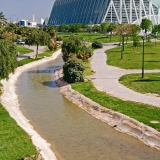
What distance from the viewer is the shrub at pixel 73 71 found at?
37375 millimetres

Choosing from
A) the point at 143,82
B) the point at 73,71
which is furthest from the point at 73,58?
the point at 143,82

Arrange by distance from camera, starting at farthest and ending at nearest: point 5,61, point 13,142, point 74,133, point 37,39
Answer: point 37,39
point 5,61
point 74,133
point 13,142

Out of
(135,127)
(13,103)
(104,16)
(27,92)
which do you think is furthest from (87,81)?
(104,16)

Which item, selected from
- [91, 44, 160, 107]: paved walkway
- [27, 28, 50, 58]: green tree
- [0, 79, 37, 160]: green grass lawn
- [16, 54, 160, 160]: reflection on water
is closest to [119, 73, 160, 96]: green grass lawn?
[91, 44, 160, 107]: paved walkway

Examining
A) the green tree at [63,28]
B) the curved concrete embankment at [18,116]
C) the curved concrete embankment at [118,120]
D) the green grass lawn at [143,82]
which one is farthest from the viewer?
the green tree at [63,28]

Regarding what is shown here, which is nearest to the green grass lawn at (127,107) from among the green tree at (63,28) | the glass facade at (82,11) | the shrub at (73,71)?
the shrub at (73,71)

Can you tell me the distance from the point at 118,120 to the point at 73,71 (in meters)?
13.9

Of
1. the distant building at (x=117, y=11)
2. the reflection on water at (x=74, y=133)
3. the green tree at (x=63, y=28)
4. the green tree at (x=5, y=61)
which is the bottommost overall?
the reflection on water at (x=74, y=133)

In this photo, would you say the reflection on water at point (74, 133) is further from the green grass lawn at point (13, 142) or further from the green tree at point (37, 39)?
the green tree at point (37, 39)

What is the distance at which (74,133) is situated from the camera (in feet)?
73.5

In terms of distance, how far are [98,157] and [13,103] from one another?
44.6 feet

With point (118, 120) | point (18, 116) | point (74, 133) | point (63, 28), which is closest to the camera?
point (74, 133)

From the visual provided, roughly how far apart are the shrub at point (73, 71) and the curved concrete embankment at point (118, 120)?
3.45 m

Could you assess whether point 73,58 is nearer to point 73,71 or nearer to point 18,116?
point 73,71
